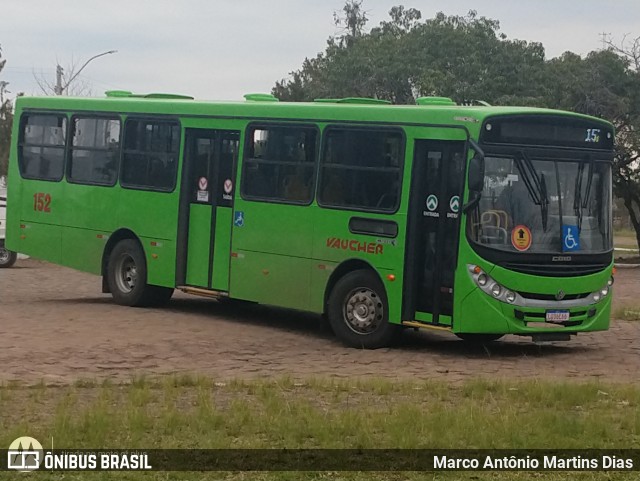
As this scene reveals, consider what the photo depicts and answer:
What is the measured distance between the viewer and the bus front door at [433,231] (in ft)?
52.1

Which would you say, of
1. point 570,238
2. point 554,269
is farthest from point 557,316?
point 570,238

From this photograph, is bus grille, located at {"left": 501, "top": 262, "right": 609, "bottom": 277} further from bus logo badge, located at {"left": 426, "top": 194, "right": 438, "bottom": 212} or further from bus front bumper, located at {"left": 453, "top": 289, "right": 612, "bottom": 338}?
bus logo badge, located at {"left": 426, "top": 194, "right": 438, "bottom": 212}

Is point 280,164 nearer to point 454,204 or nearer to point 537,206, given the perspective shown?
point 454,204

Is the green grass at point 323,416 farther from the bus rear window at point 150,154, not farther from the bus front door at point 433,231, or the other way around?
the bus rear window at point 150,154

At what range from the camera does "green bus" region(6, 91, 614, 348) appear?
618 inches

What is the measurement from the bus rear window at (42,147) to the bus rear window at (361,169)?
5961 mm

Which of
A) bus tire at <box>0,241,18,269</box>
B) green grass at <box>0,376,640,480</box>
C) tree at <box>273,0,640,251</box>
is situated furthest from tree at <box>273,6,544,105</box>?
green grass at <box>0,376,640,480</box>

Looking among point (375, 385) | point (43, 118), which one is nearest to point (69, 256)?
point (43, 118)

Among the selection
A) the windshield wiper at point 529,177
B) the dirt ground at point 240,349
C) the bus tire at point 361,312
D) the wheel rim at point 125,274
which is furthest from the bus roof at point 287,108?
the dirt ground at point 240,349

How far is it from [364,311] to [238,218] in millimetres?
2807

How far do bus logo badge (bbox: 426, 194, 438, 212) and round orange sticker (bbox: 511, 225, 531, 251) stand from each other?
979 millimetres

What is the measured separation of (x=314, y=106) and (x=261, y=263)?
223 centimetres

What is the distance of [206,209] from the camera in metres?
19.3

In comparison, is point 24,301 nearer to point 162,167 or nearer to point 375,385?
point 162,167
